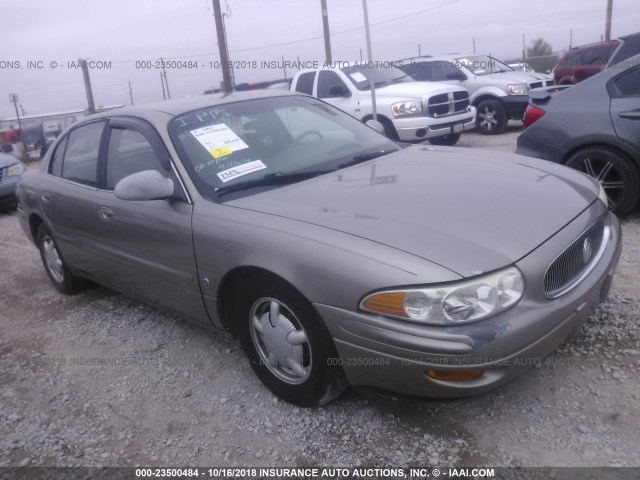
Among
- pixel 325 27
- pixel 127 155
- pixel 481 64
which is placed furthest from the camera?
pixel 325 27

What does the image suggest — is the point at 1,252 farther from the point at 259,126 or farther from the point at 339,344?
the point at 339,344

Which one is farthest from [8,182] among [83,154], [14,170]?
[83,154]

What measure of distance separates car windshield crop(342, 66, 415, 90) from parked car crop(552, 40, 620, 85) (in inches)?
229

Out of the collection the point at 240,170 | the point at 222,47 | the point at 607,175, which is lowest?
the point at 607,175

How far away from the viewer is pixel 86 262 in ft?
13.5

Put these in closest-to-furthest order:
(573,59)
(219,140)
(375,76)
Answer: (219,140), (375,76), (573,59)

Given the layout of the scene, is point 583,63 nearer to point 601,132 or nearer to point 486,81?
point 486,81

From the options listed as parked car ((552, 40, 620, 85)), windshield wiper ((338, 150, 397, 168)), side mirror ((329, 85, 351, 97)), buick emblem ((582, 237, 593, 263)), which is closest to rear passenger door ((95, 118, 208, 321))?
windshield wiper ((338, 150, 397, 168))

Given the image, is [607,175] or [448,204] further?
[607,175]

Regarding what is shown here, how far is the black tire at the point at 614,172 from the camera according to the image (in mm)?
4711

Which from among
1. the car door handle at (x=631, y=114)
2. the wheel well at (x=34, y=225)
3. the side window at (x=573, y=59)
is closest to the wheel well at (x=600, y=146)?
the car door handle at (x=631, y=114)

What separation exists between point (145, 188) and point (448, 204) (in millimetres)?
1565

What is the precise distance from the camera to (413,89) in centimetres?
991

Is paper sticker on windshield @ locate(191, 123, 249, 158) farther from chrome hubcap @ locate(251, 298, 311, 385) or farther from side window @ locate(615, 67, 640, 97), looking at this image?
side window @ locate(615, 67, 640, 97)
